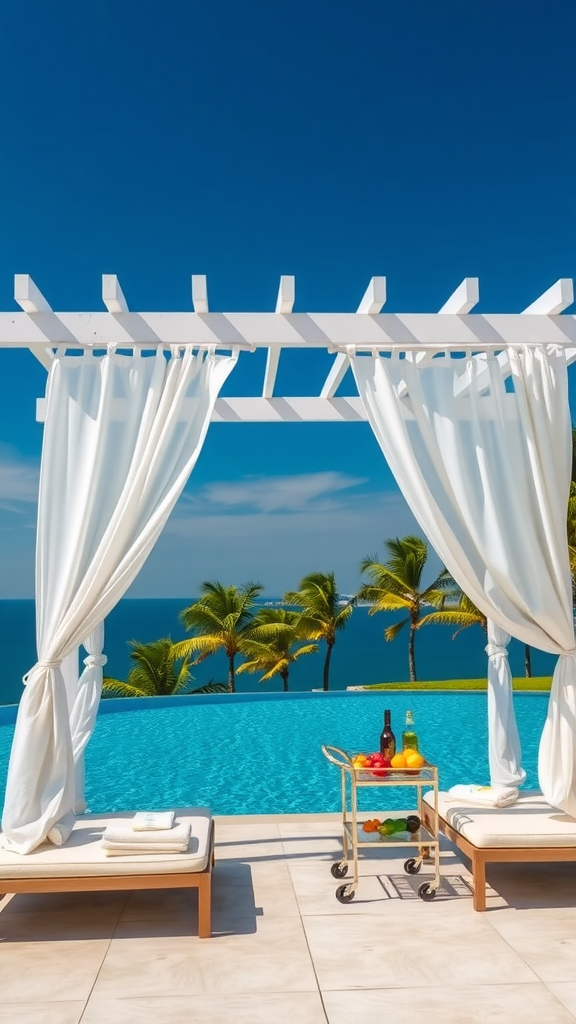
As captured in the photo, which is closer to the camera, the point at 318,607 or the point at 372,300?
the point at 372,300

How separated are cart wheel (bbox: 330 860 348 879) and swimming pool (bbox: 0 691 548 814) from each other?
2.35m

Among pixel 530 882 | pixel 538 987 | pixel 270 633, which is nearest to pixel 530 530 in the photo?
pixel 530 882

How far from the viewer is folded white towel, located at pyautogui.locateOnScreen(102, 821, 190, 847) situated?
378 centimetres

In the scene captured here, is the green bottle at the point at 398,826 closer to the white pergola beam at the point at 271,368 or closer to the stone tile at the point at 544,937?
the stone tile at the point at 544,937

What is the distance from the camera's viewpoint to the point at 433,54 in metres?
12.1

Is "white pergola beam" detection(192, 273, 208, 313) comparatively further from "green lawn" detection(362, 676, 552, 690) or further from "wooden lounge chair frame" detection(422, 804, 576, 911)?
"green lawn" detection(362, 676, 552, 690)

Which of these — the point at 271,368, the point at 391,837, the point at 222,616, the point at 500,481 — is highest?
the point at 271,368

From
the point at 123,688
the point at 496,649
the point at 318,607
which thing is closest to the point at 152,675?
A: the point at 123,688

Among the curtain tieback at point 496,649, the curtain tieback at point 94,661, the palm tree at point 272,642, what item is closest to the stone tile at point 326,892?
the curtain tieback at point 496,649

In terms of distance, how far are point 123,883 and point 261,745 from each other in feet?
18.9

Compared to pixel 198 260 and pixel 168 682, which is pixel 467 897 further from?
pixel 198 260

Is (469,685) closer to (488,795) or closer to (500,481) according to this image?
(488,795)

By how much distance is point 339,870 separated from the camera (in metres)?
4.44

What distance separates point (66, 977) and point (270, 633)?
1386 cm
